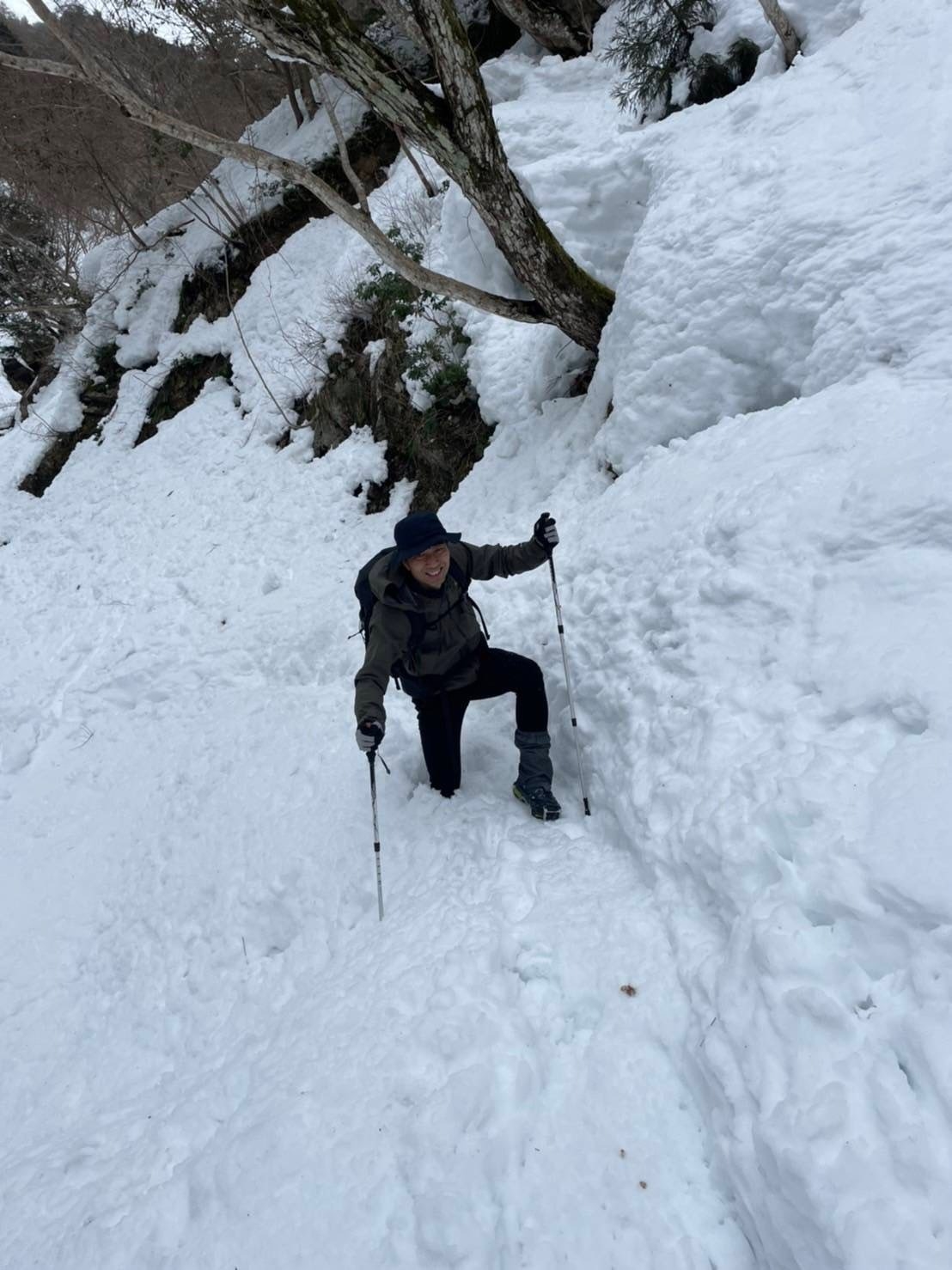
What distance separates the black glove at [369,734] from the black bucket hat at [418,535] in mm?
971

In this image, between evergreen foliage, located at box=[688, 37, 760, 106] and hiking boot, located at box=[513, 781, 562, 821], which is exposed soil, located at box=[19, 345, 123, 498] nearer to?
evergreen foliage, located at box=[688, 37, 760, 106]

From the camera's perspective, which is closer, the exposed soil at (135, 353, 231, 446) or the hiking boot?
the hiking boot

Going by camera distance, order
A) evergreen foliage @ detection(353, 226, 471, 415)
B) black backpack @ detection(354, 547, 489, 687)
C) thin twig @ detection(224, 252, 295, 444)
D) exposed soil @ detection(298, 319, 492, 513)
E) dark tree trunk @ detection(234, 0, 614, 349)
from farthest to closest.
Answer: thin twig @ detection(224, 252, 295, 444) < evergreen foliage @ detection(353, 226, 471, 415) < exposed soil @ detection(298, 319, 492, 513) < dark tree trunk @ detection(234, 0, 614, 349) < black backpack @ detection(354, 547, 489, 687)

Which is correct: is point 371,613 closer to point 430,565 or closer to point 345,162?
point 430,565

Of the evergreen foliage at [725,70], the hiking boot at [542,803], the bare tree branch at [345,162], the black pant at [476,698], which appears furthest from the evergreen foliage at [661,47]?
the hiking boot at [542,803]

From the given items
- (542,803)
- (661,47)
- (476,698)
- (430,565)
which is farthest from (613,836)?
(661,47)

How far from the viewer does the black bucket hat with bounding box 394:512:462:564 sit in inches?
151

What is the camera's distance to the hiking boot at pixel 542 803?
428 cm

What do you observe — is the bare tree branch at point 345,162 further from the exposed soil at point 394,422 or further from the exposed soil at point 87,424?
the exposed soil at point 87,424

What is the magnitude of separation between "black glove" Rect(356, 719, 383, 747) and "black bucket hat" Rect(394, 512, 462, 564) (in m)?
0.97

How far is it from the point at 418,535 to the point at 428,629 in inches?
25.9

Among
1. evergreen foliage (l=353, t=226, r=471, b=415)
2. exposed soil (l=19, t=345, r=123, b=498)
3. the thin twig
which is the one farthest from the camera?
exposed soil (l=19, t=345, r=123, b=498)

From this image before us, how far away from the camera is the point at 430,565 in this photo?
396 centimetres

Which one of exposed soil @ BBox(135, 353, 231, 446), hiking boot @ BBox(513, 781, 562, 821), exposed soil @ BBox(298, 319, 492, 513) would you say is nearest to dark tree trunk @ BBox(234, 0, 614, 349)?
exposed soil @ BBox(298, 319, 492, 513)
